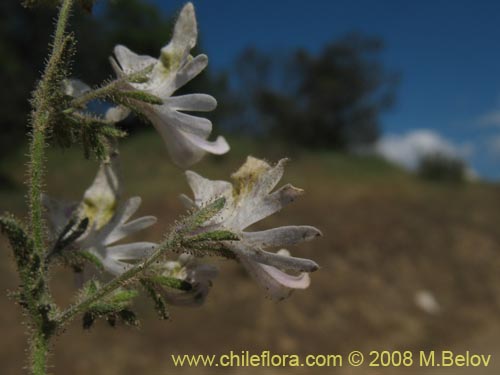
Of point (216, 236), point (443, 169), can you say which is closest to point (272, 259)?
point (216, 236)

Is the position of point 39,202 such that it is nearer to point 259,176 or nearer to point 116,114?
point 116,114

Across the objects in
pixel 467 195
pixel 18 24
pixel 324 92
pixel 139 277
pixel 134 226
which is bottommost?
pixel 139 277

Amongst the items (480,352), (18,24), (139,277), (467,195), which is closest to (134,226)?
(139,277)

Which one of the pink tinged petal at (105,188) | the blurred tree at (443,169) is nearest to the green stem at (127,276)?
the pink tinged petal at (105,188)

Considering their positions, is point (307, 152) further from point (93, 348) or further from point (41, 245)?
point (41, 245)

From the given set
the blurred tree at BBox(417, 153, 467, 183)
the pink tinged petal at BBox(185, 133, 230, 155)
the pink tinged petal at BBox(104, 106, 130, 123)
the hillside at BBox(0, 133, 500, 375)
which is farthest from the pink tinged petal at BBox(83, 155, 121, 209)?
the blurred tree at BBox(417, 153, 467, 183)
